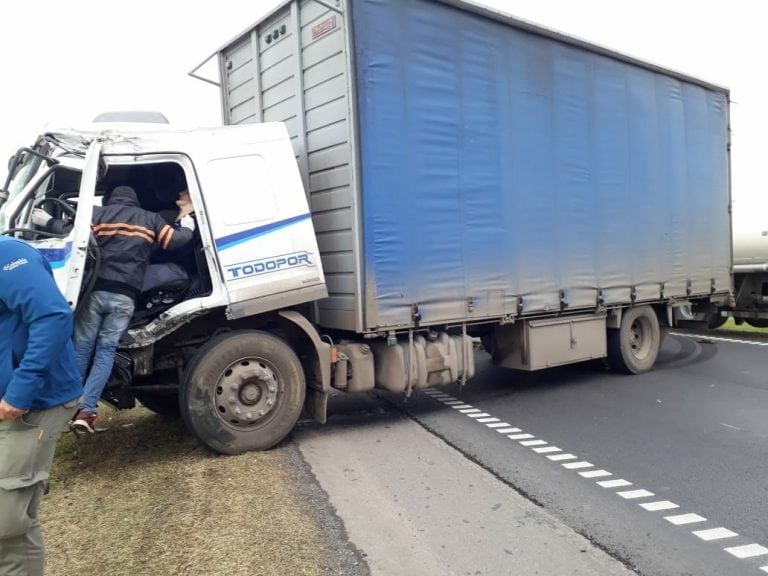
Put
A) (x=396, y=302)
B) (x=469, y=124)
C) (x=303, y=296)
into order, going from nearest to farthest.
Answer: (x=303, y=296) < (x=396, y=302) < (x=469, y=124)

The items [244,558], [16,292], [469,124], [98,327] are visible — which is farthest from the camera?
[469,124]

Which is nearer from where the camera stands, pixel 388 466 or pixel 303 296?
pixel 388 466

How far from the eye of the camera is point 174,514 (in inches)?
159

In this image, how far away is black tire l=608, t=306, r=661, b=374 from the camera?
28.8 ft

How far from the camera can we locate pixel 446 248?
6.43 metres

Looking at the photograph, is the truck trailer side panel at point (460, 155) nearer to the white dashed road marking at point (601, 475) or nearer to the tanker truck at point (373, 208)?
the tanker truck at point (373, 208)

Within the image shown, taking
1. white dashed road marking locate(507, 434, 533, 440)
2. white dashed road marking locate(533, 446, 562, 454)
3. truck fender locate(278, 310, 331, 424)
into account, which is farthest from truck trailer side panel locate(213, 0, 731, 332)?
white dashed road marking locate(533, 446, 562, 454)

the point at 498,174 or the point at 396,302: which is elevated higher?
the point at 498,174

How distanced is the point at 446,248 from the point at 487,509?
116 inches

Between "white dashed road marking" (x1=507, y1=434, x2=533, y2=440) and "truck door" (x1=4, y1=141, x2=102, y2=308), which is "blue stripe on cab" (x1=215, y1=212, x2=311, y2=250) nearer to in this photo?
"truck door" (x1=4, y1=141, x2=102, y2=308)

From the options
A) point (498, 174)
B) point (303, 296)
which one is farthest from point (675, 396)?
point (303, 296)

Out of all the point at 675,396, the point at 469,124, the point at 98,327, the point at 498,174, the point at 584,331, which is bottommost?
the point at 675,396

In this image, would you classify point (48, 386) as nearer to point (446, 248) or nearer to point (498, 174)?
point (446, 248)

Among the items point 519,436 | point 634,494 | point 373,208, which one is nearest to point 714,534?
point 634,494
